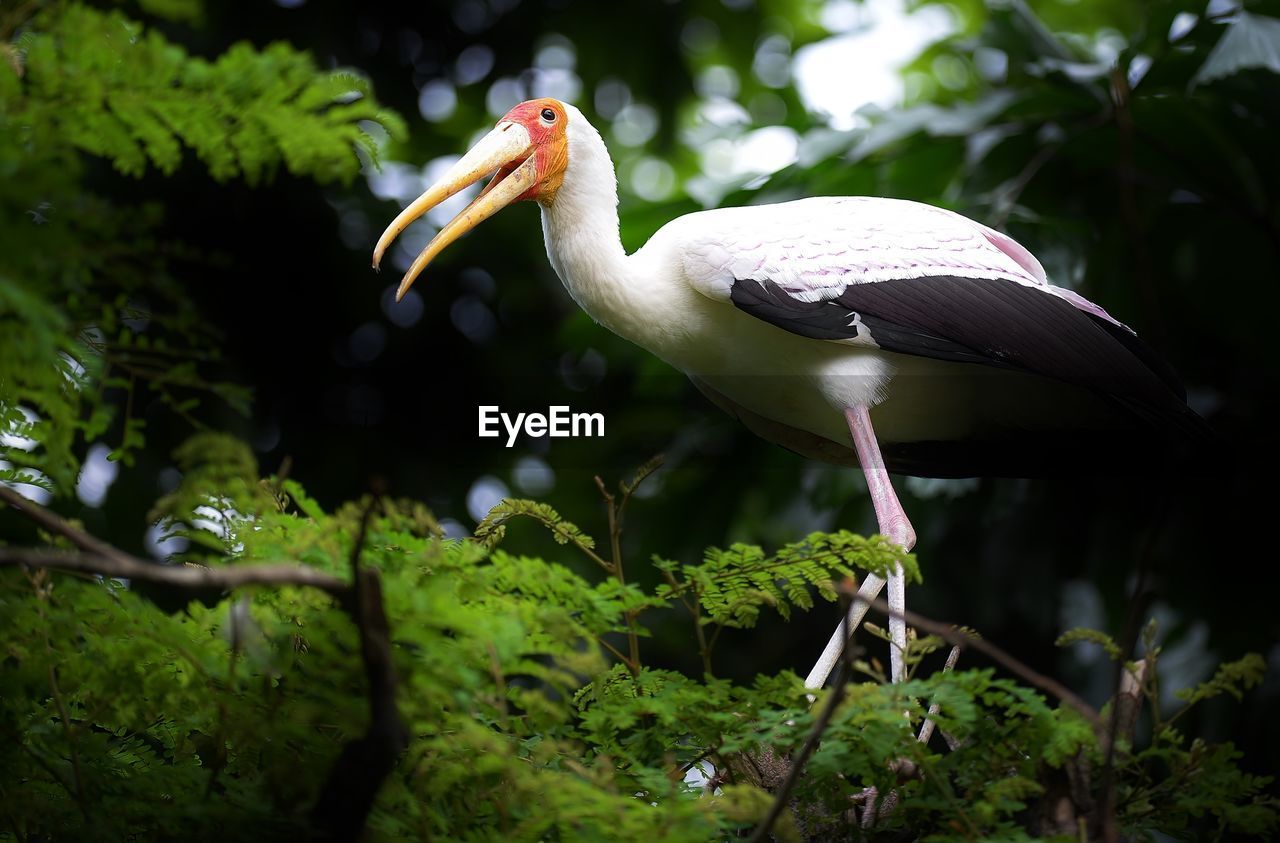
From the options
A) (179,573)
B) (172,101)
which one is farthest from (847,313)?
(179,573)

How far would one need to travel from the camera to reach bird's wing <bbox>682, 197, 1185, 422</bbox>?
136 inches

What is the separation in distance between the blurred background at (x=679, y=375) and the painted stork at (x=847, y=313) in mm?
565

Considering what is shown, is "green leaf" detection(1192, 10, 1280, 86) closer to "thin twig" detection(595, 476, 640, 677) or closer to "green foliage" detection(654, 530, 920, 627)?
"green foliage" detection(654, 530, 920, 627)

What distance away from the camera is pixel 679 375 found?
5.62m

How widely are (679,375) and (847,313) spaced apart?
7.02ft

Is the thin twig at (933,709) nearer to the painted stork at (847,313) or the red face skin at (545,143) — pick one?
the painted stork at (847,313)

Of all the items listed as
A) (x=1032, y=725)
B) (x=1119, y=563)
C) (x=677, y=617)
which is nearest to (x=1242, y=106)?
(x=1119, y=563)

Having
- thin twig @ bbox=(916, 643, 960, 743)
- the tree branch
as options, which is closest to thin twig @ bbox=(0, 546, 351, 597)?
the tree branch

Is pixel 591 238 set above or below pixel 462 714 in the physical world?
above

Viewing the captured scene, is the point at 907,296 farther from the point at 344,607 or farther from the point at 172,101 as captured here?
the point at 344,607

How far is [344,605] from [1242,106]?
4.70 metres

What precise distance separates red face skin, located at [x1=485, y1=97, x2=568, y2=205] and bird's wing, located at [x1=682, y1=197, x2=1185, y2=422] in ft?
1.37

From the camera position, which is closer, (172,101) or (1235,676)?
(172,101)

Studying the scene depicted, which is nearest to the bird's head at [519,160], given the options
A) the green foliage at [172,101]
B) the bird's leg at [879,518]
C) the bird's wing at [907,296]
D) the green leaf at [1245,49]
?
the bird's wing at [907,296]
